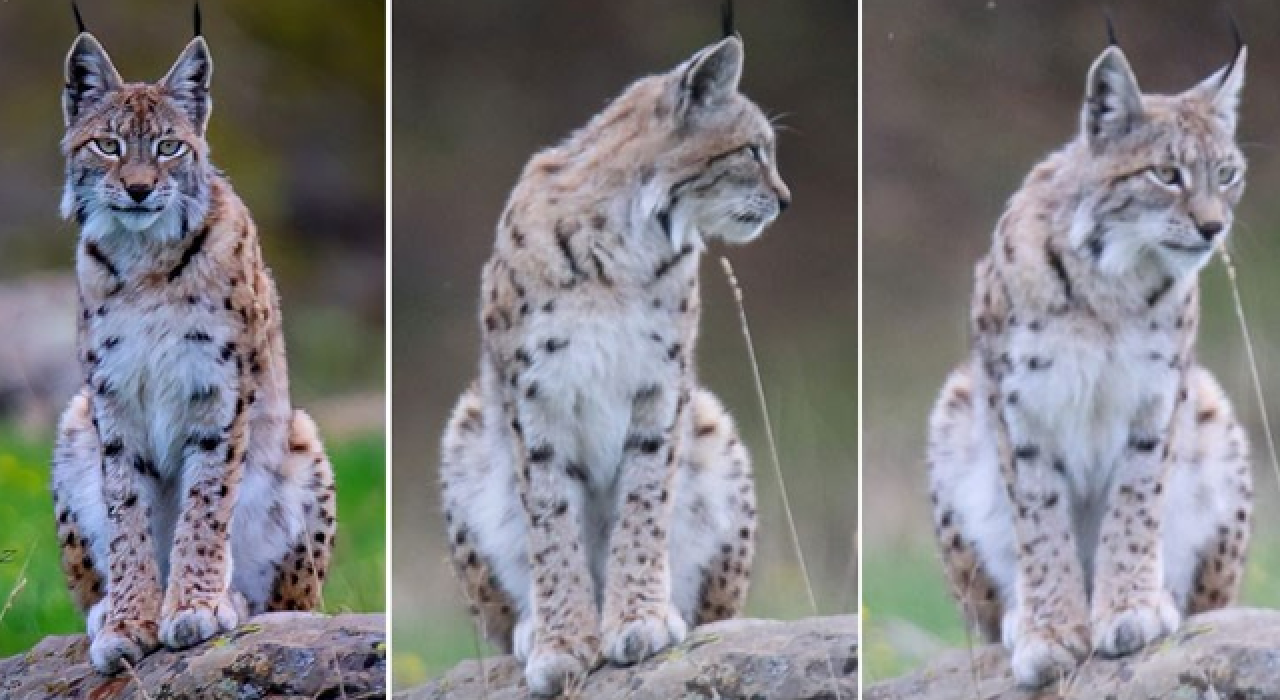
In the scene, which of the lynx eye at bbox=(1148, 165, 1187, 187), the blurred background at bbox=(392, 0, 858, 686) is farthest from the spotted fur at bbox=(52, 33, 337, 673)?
the lynx eye at bbox=(1148, 165, 1187, 187)

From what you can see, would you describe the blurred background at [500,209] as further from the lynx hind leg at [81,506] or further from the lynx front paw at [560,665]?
the lynx hind leg at [81,506]

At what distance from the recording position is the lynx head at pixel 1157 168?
440 centimetres

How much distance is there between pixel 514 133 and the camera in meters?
4.63

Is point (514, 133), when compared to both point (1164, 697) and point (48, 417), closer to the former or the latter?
point (48, 417)

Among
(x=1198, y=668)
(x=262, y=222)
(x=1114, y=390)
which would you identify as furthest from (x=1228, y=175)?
(x=262, y=222)

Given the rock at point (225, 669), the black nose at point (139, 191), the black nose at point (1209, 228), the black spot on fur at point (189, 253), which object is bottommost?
the rock at point (225, 669)

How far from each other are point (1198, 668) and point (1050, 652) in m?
0.33

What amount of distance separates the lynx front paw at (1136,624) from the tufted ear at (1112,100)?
1.05 m

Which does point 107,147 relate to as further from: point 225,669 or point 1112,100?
point 1112,100

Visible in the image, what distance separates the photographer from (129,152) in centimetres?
427

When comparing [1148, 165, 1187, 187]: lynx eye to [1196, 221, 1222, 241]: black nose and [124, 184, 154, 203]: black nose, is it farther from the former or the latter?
[124, 184, 154, 203]: black nose

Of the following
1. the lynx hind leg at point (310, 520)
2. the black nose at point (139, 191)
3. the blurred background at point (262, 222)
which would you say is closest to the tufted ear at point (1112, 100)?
the blurred background at point (262, 222)

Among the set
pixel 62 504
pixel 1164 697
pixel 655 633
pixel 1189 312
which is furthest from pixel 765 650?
pixel 62 504

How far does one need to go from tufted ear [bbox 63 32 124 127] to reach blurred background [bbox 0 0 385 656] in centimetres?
3
